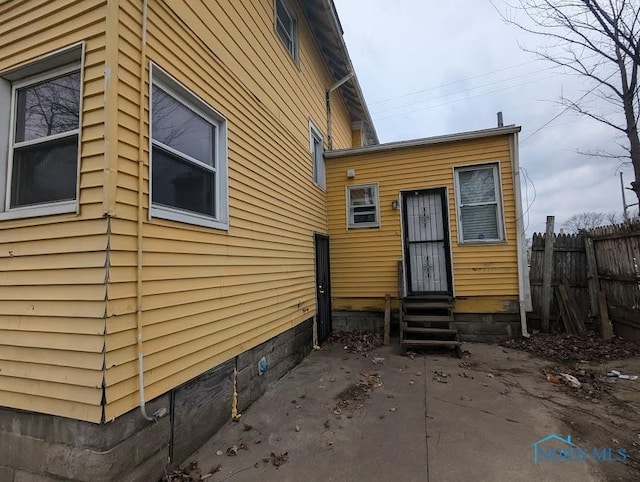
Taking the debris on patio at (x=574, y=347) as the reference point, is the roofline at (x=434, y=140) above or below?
above

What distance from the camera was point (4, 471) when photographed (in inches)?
94.8

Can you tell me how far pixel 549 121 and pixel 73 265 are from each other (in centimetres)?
1194

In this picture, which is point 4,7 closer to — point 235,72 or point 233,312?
point 235,72

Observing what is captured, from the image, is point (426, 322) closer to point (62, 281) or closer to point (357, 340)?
point (357, 340)

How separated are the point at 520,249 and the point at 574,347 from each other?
6.38ft

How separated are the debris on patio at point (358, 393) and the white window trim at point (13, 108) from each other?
342 cm

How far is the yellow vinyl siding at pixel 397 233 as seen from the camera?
668 centimetres

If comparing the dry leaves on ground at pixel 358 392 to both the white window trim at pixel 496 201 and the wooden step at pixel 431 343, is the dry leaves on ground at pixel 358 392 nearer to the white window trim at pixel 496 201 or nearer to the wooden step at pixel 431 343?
the wooden step at pixel 431 343

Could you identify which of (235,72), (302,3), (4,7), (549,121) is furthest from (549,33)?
(4,7)

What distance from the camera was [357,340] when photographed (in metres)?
6.91

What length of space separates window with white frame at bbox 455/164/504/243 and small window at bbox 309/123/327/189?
9.85 ft

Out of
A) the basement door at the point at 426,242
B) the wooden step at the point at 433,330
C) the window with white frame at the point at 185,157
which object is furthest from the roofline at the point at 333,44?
the wooden step at the point at 433,330

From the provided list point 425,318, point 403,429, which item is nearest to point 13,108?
point 403,429

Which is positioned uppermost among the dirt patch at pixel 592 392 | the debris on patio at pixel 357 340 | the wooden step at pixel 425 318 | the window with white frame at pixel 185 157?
the window with white frame at pixel 185 157
